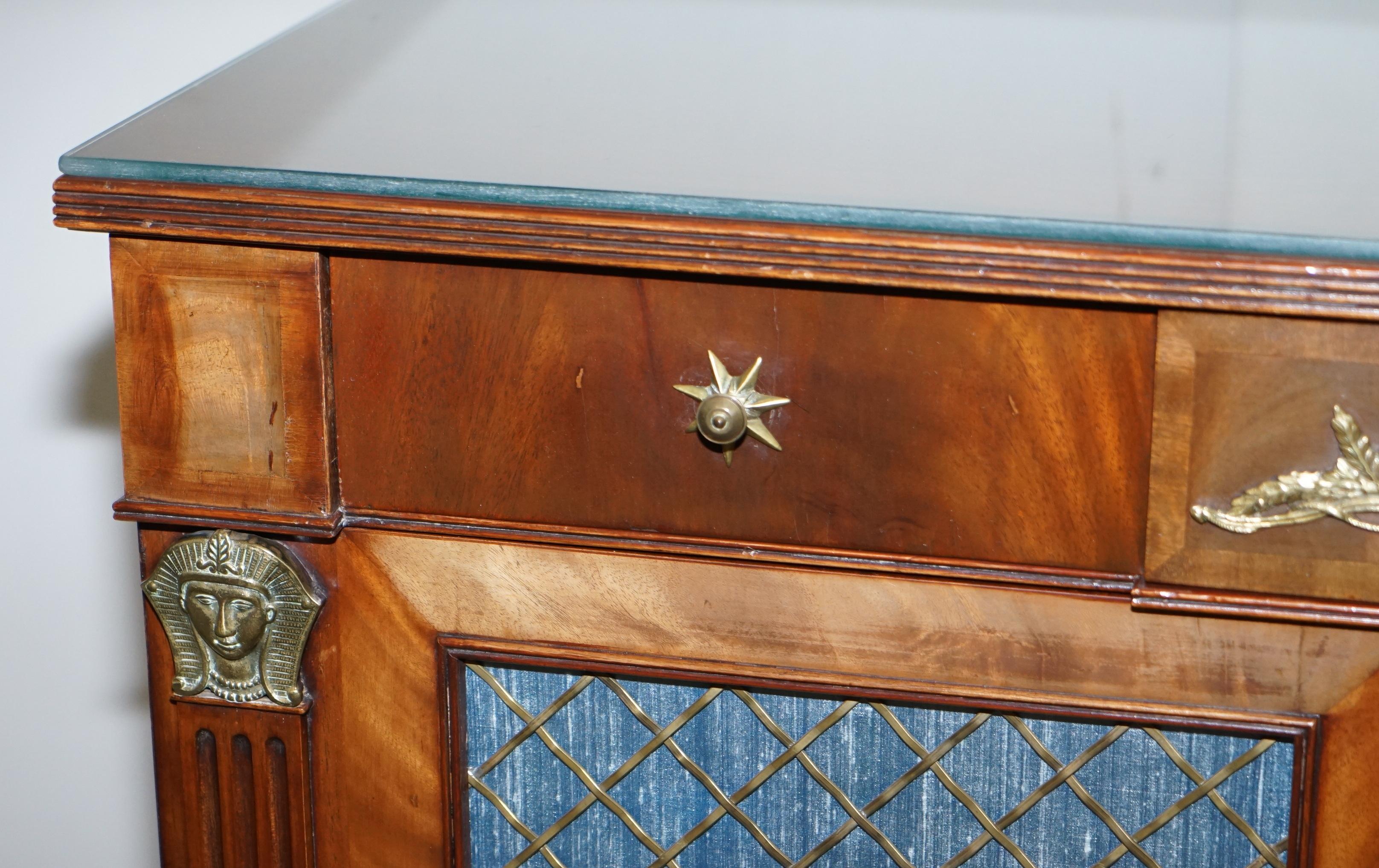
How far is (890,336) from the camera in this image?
1.81 ft

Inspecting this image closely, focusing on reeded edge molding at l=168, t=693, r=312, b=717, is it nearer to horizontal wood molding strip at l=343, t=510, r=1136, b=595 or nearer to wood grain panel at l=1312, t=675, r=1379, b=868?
horizontal wood molding strip at l=343, t=510, r=1136, b=595

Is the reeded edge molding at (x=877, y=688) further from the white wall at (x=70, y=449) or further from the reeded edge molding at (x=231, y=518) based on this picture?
the white wall at (x=70, y=449)

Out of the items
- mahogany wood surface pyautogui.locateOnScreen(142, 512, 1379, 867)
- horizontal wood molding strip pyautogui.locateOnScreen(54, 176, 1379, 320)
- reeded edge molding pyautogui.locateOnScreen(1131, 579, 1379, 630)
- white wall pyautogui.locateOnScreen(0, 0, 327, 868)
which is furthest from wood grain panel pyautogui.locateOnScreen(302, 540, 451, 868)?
white wall pyautogui.locateOnScreen(0, 0, 327, 868)

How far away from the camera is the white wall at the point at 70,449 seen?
1.07m

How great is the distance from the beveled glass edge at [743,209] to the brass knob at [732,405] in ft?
0.21

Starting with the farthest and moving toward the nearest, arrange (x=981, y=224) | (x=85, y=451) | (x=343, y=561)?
(x=85, y=451), (x=343, y=561), (x=981, y=224)

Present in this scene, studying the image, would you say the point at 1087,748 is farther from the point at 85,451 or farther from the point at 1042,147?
the point at 85,451

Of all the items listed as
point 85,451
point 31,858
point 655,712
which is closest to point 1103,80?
point 655,712

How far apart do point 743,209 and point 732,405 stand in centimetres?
8

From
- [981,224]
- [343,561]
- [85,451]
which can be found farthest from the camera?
[85,451]

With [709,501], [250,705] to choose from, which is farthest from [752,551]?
[250,705]

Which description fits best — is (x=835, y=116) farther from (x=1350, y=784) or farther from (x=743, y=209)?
(x=1350, y=784)


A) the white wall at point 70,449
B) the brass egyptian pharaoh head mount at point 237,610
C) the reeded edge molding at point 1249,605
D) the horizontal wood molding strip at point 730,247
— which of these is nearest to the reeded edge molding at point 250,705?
the brass egyptian pharaoh head mount at point 237,610

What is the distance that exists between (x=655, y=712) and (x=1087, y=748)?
0.59ft
